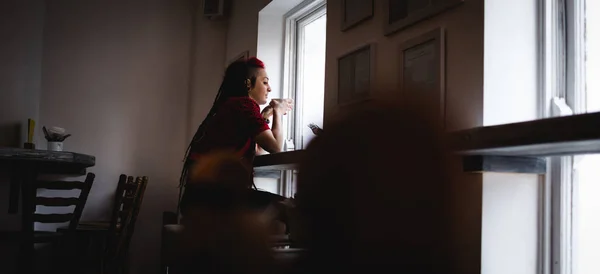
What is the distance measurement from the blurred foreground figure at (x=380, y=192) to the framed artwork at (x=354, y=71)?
1.94 m

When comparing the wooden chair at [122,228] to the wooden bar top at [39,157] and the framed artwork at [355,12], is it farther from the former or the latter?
the framed artwork at [355,12]

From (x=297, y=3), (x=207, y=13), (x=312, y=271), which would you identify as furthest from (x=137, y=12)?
(x=312, y=271)

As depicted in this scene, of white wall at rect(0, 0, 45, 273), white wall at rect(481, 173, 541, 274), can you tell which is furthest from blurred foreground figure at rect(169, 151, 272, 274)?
white wall at rect(0, 0, 45, 273)

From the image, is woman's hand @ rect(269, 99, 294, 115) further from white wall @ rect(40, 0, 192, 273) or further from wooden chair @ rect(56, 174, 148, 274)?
white wall @ rect(40, 0, 192, 273)

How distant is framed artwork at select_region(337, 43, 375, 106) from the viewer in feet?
8.14

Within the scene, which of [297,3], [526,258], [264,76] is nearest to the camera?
[526,258]

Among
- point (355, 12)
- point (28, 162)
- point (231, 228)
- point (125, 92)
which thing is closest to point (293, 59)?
point (355, 12)

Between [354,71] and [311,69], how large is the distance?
1.32 metres

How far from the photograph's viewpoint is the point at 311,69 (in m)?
3.94

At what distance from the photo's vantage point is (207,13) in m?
4.79

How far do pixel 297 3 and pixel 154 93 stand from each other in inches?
62.9

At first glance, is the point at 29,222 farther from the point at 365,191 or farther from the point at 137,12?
the point at 365,191

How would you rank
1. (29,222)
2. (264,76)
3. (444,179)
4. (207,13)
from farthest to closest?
(207,13) → (29,222) → (264,76) → (444,179)

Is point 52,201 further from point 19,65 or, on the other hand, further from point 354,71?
point 354,71
